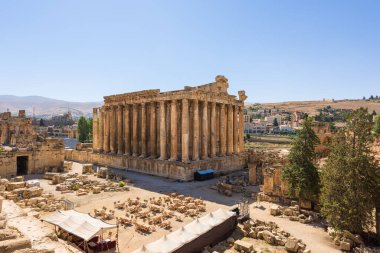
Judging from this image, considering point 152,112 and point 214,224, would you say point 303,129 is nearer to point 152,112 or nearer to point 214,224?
point 214,224

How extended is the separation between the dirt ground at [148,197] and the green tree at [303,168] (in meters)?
2.75

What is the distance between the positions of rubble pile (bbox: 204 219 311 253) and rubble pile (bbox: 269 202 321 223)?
253 cm

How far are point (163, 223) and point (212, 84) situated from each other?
79.0 ft

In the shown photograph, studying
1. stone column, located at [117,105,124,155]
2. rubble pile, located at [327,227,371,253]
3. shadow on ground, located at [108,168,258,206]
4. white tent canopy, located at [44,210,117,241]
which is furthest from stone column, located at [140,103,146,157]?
rubble pile, located at [327,227,371,253]

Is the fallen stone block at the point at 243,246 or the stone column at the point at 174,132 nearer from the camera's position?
the fallen stone block at the point at 243,246

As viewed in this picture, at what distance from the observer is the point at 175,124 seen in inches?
1331

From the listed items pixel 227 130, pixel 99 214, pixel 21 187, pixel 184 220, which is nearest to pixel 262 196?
pixel 184 220

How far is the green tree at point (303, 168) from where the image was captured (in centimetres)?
2002

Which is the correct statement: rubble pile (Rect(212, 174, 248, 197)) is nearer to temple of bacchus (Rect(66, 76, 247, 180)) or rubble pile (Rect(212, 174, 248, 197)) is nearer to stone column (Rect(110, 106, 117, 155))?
temple of bacchus (Rect(66, 76, 247, 180))

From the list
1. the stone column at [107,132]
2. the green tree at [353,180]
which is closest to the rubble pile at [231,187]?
the green tree at [353,180]

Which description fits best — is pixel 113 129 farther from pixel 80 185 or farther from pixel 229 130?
pixel 229 130

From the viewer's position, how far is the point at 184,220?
19.0m

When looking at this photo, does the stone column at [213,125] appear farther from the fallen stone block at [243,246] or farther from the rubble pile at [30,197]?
the fallen stone block at [243,246]

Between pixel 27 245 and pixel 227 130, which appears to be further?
pixel 227 130
